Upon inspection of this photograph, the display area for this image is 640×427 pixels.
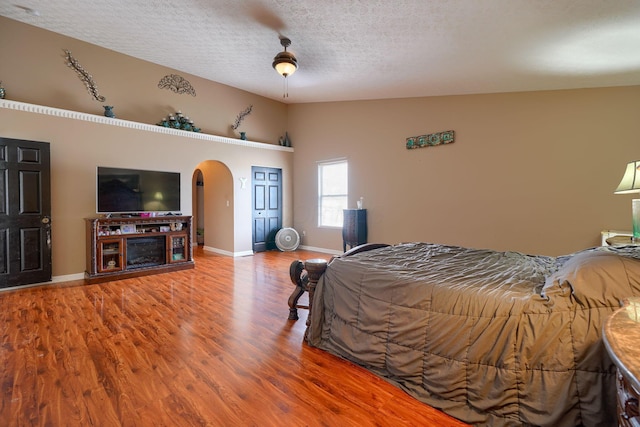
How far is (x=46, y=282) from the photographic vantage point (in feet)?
13.3

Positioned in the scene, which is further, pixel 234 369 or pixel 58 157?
pixel 58 157

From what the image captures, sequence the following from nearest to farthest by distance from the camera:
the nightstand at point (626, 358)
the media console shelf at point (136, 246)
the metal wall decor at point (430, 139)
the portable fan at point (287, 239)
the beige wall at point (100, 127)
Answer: the nightstand at point (626, 358)
the beige wall at point (100, 127)
the media console shelf at point (136, 246)
the metal wall decor at point (430, 139)
the portable fan at point (287, 239)

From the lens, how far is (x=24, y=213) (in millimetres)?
3848

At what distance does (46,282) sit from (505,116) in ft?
23.3

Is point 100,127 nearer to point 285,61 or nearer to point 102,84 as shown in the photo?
point 102,84

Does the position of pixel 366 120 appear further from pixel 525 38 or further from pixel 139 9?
pixel 139 9

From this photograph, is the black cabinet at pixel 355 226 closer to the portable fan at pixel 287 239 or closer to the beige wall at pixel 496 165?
the beige wall at pixel 496 165

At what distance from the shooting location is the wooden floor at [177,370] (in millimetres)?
1576

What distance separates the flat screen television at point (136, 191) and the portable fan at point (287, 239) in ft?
7.53

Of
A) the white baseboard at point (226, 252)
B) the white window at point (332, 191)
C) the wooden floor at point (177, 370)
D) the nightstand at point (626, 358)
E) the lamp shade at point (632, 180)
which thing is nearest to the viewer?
the nightstand at point (626, 358)

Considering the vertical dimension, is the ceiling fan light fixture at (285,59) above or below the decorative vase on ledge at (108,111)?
above

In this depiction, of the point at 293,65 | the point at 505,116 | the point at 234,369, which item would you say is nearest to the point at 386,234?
the point at 505,116

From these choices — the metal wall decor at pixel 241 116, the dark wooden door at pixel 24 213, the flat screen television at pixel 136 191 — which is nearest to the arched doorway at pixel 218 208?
the metal wall decor at pixel 241 116

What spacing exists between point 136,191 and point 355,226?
3.88 metres
